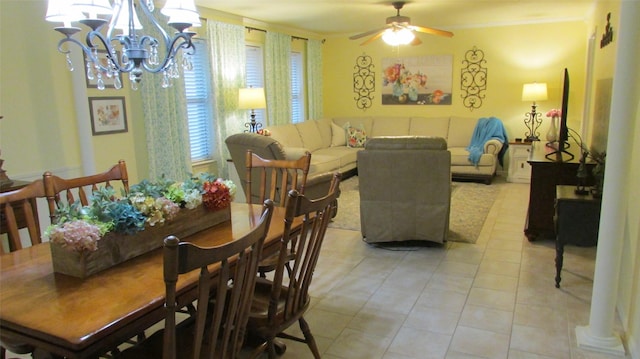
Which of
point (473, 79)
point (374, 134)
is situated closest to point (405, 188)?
point (374, 134)

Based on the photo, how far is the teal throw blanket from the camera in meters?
6.68

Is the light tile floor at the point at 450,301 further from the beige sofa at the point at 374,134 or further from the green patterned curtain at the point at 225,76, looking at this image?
the green patterned curtain at the point at 225,76

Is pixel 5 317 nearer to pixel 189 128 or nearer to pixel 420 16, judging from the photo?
pixel 189 128

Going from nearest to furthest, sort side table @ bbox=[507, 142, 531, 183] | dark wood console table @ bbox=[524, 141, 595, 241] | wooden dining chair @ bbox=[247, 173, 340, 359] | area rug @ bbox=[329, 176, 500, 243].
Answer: wooden dining chair @ bbox=[247, 173, 340, 359] < dark wood console table @ bbox=[524, 141, 595, 241] < area rug @ bbox=[329, 176, 500, 243] < side table @ bbox=[507, 142, 531, 183]

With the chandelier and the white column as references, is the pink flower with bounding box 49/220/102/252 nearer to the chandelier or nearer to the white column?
the chandelier

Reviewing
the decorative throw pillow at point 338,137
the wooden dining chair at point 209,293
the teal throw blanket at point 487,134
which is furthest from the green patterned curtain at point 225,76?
the wooden dining chair at point 209,293

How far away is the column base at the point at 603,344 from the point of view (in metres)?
2.33

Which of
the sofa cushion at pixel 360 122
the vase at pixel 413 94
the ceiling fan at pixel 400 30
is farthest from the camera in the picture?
the sofa cushion at pixel 360 122

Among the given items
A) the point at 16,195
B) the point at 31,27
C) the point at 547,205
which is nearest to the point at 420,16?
the point at 547,205

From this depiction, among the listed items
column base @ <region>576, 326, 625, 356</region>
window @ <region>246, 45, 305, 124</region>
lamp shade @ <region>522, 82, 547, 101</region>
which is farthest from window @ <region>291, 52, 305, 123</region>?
column base @ <region>576, 326, 625, 356</region>

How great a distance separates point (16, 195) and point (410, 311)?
86.6 inches

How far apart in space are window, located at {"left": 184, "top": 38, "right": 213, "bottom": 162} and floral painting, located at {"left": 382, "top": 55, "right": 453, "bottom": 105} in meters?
3.38

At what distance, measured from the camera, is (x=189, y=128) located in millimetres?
5449

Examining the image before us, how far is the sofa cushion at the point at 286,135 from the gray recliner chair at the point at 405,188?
2.64 m
